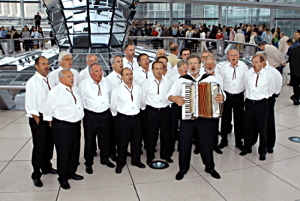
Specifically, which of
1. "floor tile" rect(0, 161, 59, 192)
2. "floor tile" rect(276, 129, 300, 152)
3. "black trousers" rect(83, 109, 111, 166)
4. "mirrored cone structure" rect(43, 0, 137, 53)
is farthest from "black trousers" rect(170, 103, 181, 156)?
"mirrored cone structure" rect(43, 0, 137, 53)

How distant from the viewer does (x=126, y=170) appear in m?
5.55

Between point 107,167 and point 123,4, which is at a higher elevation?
point 123,4

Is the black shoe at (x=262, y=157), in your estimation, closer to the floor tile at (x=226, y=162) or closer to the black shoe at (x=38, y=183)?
the floor tile at (x=226, y=162)

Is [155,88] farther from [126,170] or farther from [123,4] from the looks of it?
[123,4]

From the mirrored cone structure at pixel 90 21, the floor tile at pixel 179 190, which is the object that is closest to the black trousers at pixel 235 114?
the floor tile at pixel 179 190

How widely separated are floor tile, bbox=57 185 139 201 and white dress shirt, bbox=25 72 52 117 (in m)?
1.22

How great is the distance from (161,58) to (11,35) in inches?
842

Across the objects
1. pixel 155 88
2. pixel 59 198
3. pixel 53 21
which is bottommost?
pixel 59 198

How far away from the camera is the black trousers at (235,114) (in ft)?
20.7

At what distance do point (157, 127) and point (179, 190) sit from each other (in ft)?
4.37

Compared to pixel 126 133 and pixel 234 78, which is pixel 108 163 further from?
pixel 234 78

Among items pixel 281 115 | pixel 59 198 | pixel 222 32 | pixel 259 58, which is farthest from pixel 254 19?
pixel 59 198

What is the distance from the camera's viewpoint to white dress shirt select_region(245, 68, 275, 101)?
5809 mm

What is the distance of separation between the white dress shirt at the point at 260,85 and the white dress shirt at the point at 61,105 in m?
3.05
